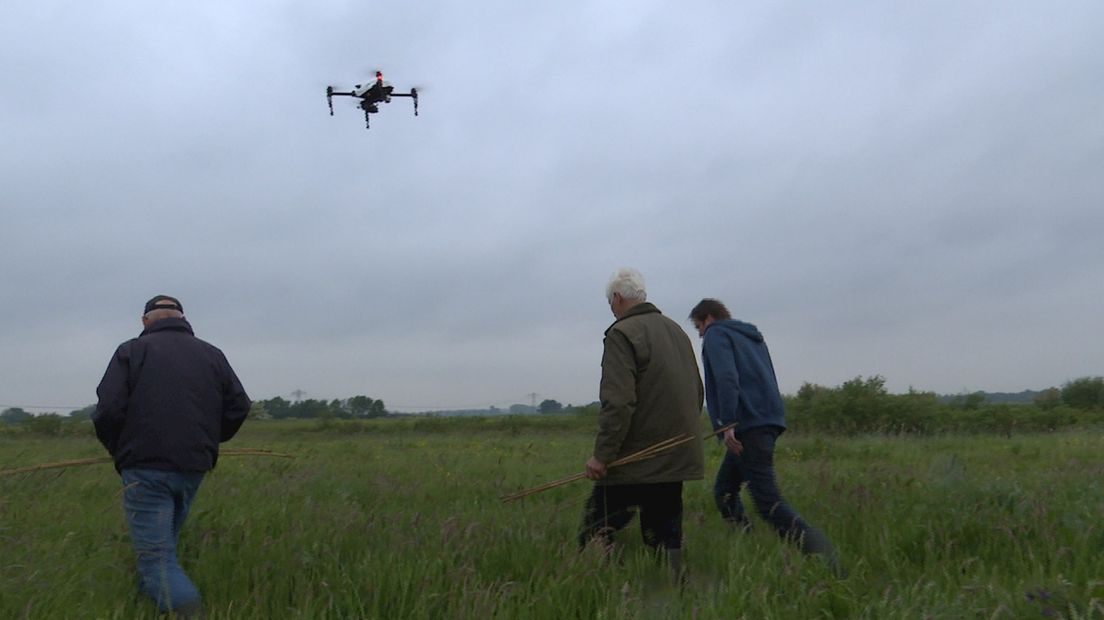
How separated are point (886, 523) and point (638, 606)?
2.33m

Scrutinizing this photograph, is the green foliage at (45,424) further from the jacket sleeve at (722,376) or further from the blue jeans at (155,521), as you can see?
the jacket sleeve at (722,376)

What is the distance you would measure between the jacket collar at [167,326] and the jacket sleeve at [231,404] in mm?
281

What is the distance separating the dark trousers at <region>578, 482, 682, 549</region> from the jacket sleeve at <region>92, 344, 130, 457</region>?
2.47m

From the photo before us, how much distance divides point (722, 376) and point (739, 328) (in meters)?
0.43

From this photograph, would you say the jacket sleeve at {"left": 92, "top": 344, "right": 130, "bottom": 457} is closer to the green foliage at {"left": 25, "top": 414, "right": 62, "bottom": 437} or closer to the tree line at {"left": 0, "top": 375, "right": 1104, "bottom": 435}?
the tree line at {"left": 0, "top": 375, "right": 1104, "bottom": 435}

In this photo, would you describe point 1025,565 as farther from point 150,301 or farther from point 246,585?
point 150,301

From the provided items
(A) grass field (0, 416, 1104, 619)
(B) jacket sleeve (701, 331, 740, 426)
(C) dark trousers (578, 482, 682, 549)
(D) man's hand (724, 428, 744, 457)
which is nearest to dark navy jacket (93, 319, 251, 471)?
(A) grass field (0, 416, 1104, 619)

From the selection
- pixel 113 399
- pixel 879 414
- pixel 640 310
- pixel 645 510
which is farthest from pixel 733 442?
pixel 879 414

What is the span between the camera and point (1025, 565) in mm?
3859

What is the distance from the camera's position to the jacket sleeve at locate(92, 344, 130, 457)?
376 centimetres

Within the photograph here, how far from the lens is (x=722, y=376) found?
5020 mm

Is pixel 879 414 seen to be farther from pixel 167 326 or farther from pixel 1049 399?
pixel 167 326

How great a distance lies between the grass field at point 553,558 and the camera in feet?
10.7

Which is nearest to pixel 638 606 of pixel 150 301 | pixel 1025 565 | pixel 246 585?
pixel 246 585
